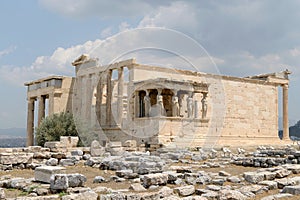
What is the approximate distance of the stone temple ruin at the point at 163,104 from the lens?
21672mm

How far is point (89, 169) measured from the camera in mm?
11906

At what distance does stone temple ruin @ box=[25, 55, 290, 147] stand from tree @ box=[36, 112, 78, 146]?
545 mm

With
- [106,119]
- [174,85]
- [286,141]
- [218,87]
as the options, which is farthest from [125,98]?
[286,141]

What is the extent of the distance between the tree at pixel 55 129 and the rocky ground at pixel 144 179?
818 centimetres

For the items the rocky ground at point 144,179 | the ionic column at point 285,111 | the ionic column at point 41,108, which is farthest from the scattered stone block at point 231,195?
the ionic column at point 285,111

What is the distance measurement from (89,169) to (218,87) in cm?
1617

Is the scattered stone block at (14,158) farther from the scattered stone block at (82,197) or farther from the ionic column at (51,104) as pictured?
the ionic column at (51,104)

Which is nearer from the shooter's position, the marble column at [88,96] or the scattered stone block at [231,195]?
the scattered stone block at [231,195]

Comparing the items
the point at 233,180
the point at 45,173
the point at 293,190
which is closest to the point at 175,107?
the point at 233,180

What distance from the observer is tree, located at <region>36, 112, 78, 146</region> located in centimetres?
2281

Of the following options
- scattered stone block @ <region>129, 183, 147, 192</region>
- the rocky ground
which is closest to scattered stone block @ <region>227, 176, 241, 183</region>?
the rocky ground

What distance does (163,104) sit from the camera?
23594 millimetres

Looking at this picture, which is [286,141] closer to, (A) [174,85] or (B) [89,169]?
(A) [174,85]

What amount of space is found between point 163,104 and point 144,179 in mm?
15624
